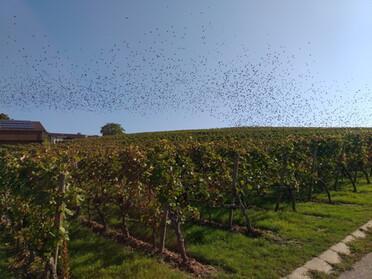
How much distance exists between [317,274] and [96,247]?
14.1ft

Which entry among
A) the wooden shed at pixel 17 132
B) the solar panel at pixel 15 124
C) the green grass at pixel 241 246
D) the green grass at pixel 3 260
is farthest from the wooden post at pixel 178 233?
the solar panel at pixel 15 124

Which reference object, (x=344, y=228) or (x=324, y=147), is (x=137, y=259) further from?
(x=324, y=147)

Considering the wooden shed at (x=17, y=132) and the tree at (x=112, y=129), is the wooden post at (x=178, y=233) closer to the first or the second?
the wooden shed at (x=17, y=132)

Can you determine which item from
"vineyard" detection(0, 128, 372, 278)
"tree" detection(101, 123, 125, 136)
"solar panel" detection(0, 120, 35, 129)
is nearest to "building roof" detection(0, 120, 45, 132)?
"solar panel" detection(0, 120, 35, 129)

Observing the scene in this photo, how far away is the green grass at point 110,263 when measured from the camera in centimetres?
385

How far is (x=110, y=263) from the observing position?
14.2ft

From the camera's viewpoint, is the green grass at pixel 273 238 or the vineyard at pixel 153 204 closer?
the vineyard at pixel 153 204

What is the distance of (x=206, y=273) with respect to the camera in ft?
13.2

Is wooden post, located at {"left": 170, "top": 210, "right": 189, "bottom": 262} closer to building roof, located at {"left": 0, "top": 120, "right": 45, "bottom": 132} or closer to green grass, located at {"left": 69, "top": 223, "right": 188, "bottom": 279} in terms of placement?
green grass, located at {"left": 69, "top": 223, "right": 188, "bottom": 279}

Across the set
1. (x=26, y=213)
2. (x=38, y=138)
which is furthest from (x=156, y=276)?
(x=38, y=138)

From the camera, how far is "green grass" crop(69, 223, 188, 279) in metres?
3.85

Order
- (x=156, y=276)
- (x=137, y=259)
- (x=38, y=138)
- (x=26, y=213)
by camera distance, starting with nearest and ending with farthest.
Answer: (x=156, y=276)
(x=137, y=259)
(x=26, y=213)
(x=38, y=138)

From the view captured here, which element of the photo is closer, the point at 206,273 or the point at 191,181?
the point at 206,273

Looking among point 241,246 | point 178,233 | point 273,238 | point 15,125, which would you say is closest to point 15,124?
point 15,125
